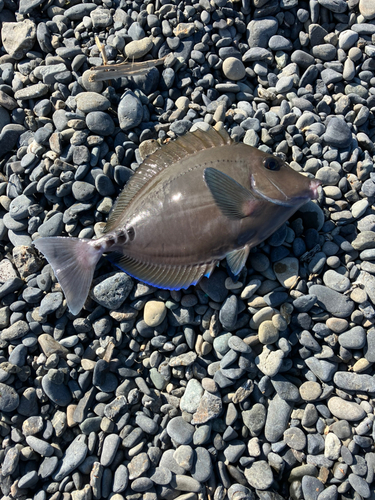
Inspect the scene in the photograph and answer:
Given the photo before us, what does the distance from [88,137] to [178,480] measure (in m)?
2.98

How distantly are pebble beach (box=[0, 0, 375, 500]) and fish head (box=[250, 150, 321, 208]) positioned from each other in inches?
12.1

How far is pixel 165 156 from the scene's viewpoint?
11.1 ft

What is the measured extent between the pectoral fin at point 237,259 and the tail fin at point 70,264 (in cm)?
112

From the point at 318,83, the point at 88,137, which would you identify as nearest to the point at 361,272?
the point at 318,83

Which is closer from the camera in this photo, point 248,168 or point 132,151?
point 248,168

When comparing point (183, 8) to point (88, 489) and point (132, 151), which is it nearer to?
point (132, 151)

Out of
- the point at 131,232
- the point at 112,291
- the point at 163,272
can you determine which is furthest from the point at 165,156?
the point at 112,291

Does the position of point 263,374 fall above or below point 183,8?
below

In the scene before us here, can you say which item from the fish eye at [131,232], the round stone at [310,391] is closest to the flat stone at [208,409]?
the round stone at [310,391]

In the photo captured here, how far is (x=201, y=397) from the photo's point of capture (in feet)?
10.4

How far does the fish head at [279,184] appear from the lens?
123 inches

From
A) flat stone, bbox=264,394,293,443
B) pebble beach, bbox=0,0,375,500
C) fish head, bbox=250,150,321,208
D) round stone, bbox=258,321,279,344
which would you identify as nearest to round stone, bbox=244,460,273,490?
pebble beach, bbox=0,0,375,500

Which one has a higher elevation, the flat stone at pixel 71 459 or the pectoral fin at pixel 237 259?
the pectoral fin at pixel 237 259

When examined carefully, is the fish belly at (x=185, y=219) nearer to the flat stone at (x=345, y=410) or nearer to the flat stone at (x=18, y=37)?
the flat stone at (x=345, y=410)
